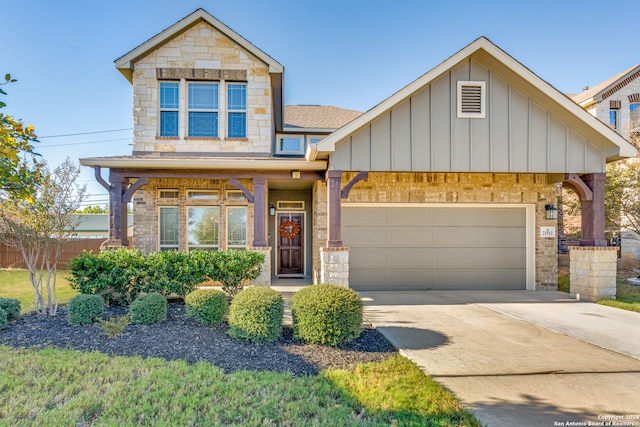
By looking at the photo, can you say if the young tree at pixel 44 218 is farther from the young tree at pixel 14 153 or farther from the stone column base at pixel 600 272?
the stone column base at pixel 600 272

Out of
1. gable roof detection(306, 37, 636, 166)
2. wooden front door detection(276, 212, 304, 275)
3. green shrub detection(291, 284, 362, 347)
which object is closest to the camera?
green shrub detection(291, 284, 362, 347)

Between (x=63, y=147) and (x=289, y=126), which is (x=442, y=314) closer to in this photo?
(x=289, y=126)

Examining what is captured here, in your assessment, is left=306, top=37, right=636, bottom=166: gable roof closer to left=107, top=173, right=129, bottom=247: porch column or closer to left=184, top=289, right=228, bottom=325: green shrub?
left=184, top=289, right=228, bottom=325: green shrub

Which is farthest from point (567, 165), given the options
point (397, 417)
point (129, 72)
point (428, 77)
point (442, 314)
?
point (129, 72)

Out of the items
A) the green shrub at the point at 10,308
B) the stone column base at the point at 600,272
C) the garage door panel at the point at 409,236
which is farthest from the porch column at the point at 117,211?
the stone column base at the point at 600,272

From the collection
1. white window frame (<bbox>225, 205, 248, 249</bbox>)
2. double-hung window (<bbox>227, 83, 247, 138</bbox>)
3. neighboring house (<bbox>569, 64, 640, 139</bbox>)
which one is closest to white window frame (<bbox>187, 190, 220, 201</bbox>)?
white window frame (<bbox>225, 205, 248, 249</bbox>)

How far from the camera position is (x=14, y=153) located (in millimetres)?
3555

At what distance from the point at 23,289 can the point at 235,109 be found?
24.5 feet

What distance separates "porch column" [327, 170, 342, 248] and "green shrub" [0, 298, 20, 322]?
17.4 feet

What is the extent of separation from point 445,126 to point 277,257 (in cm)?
666

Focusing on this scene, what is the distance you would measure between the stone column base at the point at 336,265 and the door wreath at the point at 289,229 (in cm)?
429

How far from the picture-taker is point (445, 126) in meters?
7.89

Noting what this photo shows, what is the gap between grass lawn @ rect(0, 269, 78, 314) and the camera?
7.88 m

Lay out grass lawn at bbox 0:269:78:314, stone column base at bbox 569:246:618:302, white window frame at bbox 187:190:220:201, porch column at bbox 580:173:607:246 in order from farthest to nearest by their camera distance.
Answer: white window frame at bbox 187:190:220:201 < porch column at bbox 580:173:607:246 < stone column base at bbox 569:246:618:302 < grass lawn at bbox 0:269:78:314
